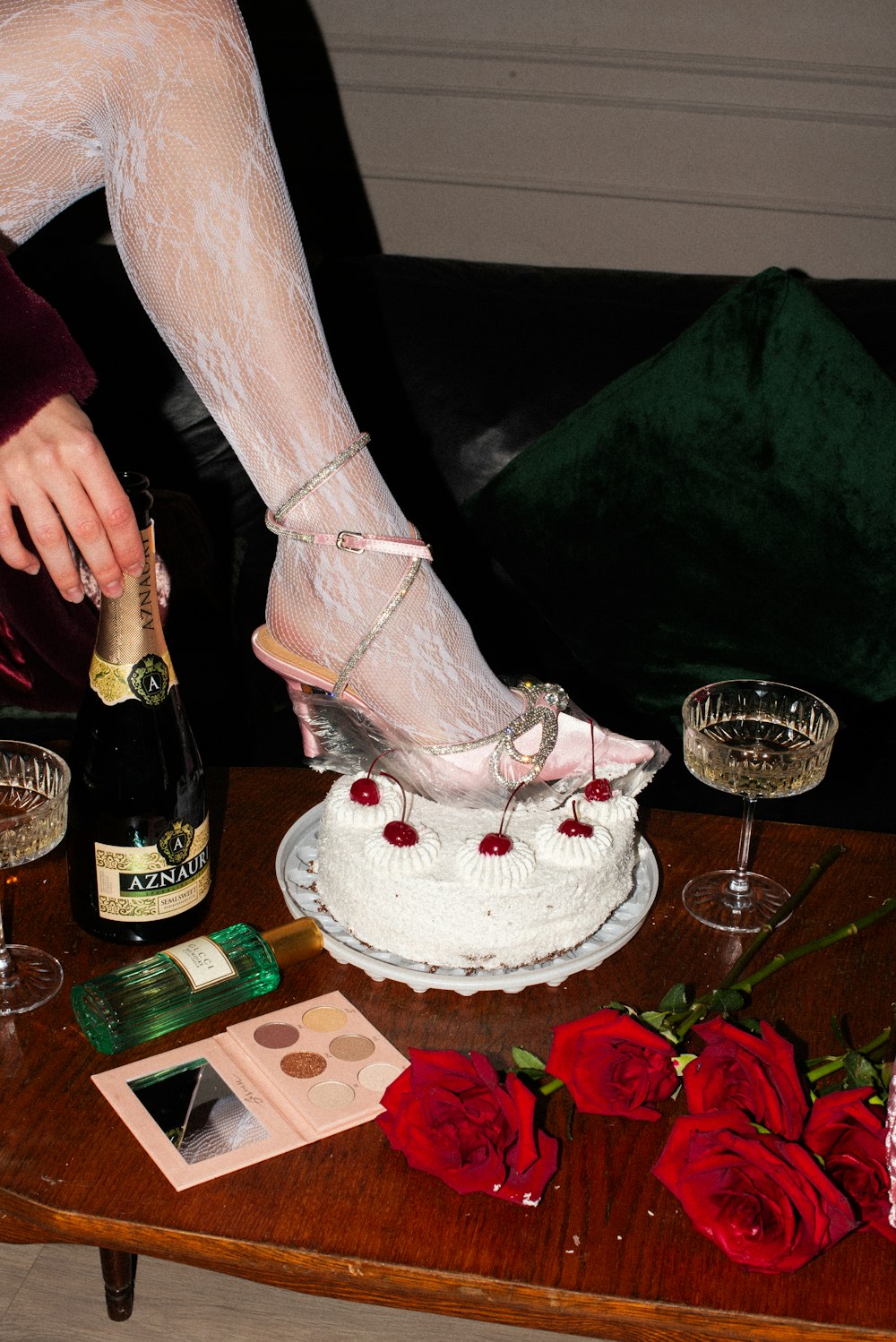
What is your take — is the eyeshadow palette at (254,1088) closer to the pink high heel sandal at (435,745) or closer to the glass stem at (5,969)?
the glass stem at (5,969)

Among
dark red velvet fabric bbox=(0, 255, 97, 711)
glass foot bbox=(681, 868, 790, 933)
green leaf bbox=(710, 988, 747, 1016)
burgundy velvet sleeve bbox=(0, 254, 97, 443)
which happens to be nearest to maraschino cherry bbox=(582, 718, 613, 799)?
glass foot bbox=(681, 868, 790, 933)

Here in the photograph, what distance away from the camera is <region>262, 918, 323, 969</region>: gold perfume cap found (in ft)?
3.37

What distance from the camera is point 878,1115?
0.84 m

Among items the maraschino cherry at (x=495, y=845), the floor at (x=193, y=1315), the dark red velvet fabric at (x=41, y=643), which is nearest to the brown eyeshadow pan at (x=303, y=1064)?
the maraschino cherry at (x=495, y=845)

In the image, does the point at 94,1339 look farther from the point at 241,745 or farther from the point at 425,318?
the point at 425,318

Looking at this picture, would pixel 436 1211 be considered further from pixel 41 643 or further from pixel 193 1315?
pixel 41 643

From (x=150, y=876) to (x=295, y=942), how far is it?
133 millimetres

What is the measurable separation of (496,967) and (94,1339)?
83cm

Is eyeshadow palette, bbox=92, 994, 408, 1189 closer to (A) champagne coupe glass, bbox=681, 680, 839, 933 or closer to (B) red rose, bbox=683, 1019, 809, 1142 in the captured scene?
(B) red rose, bbox=683, 1019, 809, 1142

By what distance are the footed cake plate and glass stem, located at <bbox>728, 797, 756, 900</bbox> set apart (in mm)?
75

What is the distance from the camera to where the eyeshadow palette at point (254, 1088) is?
0.85 m

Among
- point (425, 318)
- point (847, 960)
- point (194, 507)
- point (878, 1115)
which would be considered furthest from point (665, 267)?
point (878, 1115)

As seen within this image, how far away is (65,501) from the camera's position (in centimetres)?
98

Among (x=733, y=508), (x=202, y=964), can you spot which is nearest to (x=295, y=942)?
(x=202, y=964)
